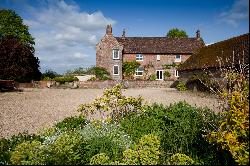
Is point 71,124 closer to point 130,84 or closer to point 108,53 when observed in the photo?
point 130,84

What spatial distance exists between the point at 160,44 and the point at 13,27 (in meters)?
29.2

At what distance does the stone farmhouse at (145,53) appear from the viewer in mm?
50000

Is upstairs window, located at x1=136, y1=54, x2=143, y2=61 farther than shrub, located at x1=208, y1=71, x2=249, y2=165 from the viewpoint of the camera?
Yes

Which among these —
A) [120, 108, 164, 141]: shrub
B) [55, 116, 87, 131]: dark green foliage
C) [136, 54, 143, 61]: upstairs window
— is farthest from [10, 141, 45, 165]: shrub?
[136, 54, 143, 61]: upstairs window

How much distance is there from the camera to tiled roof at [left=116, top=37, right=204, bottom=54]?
5181 cm

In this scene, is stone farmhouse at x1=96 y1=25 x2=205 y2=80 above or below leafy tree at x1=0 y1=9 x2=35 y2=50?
below

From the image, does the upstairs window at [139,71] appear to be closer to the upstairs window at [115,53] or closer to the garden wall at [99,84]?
the upstairs window at [115,53]

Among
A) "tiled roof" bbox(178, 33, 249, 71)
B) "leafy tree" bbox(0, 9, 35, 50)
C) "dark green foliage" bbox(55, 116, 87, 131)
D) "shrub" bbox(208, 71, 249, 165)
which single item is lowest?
"dark green foliage" bbox(55, 116, 87, 131)

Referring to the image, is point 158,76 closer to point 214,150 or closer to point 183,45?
point 183,45

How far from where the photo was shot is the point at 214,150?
752 centimetres

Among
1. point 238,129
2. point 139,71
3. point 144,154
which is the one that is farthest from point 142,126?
point 139,71

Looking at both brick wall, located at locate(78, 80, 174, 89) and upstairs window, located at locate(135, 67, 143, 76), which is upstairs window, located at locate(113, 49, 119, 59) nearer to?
upstairs window, located at locate(135, 67, 143, 76)

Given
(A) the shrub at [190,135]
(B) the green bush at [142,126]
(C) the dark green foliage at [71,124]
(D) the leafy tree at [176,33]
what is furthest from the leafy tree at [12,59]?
(D) the leafy tree at [176,33]

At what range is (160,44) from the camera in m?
53.2
